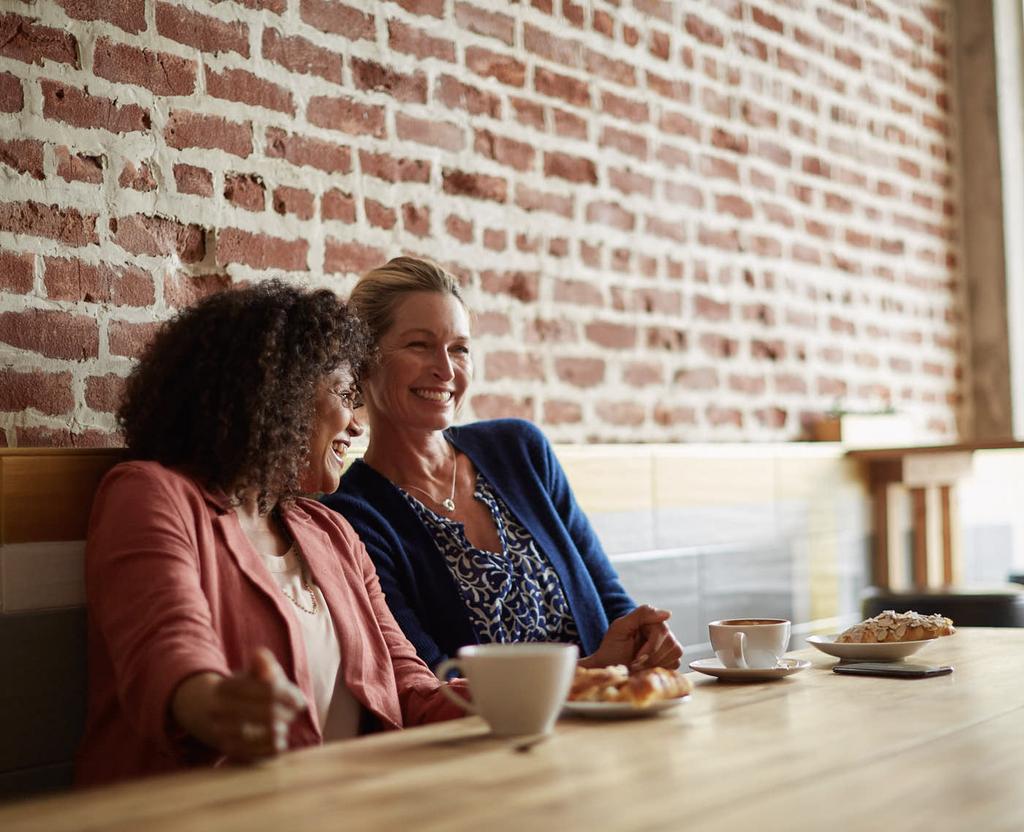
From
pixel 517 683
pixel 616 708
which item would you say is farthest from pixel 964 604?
pixel 517 683

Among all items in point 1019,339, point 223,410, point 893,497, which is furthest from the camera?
point 1019,339

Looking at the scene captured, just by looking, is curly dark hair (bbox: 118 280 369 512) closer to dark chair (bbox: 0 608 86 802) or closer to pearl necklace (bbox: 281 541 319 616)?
pearl necklace (bbox: 281 541 319 616)

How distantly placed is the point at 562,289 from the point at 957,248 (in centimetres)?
226

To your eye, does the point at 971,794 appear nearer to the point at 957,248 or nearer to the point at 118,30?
the point at 118,30

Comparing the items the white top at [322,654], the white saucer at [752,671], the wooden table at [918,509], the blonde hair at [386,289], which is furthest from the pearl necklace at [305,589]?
the wooden table at [918,509]

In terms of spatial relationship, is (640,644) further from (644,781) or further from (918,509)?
(918,509)

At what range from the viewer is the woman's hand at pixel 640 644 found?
6.38 ft

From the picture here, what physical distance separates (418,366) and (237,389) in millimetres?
659

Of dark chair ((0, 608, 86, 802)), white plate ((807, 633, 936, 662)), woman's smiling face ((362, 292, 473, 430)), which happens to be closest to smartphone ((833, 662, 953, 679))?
white plate ((807, 633, 936, 662))

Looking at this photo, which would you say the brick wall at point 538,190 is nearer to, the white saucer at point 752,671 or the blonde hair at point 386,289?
the blonde hair at point 386,289

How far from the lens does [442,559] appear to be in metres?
2.28

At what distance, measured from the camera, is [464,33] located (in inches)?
113

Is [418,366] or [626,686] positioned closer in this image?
[626,686]

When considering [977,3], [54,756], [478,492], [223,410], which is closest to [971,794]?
[223,410]
